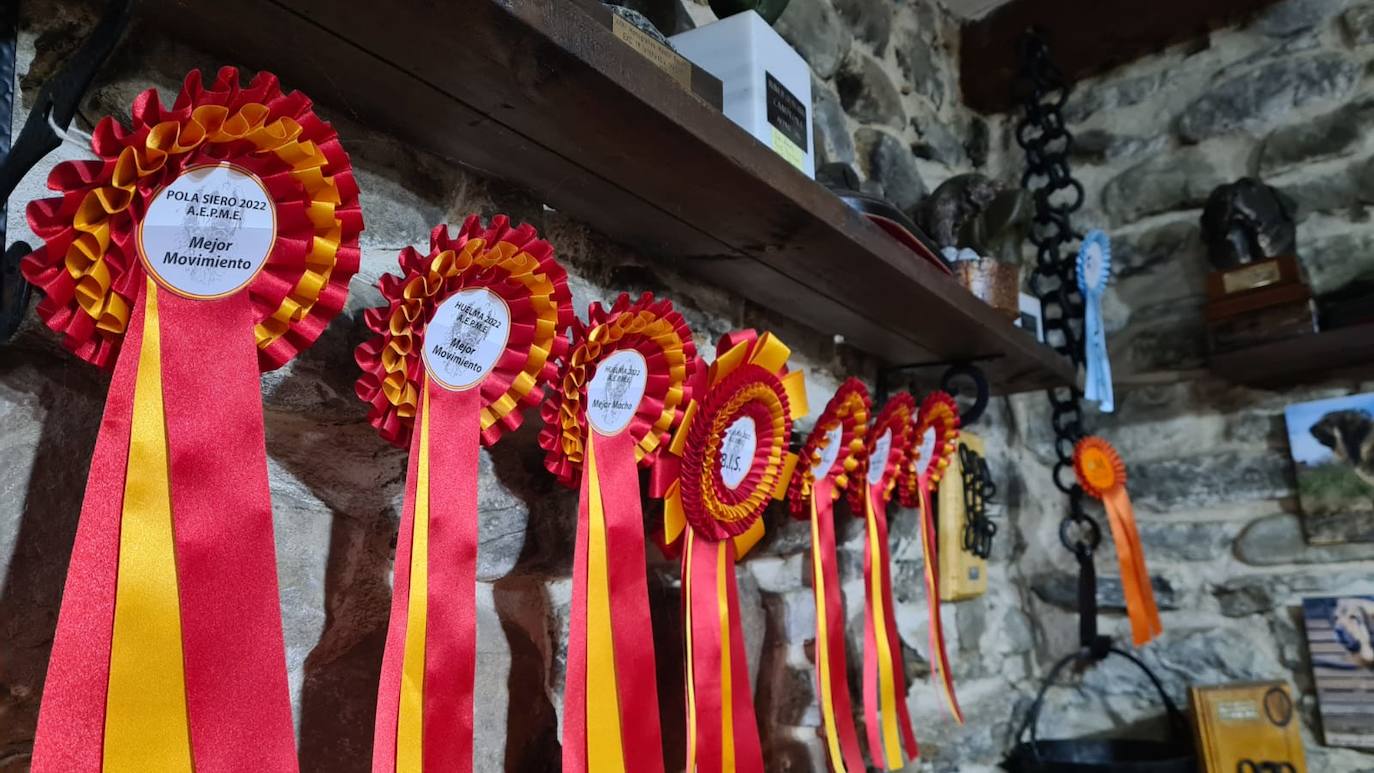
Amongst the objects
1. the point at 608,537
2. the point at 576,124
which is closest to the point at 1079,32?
the point at 576,124

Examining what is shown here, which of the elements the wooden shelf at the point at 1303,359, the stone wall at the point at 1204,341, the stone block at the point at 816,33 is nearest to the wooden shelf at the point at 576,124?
the stone block at the point at 816,33

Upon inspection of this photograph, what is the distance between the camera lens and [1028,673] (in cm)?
167

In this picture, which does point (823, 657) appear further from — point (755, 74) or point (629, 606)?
point (755, 74)

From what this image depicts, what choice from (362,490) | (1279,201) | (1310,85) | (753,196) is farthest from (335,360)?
(1310,85)

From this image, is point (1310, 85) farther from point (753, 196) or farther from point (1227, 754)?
point (753, 196)

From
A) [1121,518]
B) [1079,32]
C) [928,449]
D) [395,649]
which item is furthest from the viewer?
[1079,32]

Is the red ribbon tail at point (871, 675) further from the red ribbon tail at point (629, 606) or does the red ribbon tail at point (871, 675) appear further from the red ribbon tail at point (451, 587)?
the red ribbon tail at point (451, 587)

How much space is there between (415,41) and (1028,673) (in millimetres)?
1585

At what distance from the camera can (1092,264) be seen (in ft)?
5.35

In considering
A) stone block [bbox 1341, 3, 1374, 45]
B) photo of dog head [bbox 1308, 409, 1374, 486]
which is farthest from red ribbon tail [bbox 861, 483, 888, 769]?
stone block [bbox 1341, 3, 1374, 45]

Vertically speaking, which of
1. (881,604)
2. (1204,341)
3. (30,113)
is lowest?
(881,604)

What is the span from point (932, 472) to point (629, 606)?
67 cm

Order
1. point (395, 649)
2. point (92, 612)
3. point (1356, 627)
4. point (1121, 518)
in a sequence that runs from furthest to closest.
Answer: point (1121, 518)
point (1356, 627)
point (395, 649)
point (92, 612)

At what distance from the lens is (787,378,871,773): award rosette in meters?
0.92
